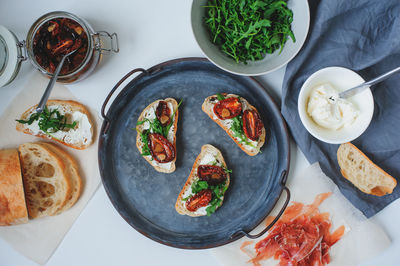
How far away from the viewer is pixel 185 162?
1704 mm

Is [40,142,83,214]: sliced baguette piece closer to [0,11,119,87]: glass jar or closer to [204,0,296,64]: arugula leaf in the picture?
[0,11,119,87]: glass jar

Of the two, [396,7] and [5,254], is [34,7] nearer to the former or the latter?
[5,254]

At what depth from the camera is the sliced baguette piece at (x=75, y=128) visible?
1.71 metres

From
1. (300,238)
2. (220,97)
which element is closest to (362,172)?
(300,238)

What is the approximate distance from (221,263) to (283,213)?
445mm

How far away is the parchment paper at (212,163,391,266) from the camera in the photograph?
1.64 m

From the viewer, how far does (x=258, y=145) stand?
5.31 feet

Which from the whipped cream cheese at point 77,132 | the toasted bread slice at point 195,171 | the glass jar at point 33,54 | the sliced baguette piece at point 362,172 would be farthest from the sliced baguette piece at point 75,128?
the sliced baguette piece at point 362,172

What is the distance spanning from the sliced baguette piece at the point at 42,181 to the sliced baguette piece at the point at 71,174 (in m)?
0.02

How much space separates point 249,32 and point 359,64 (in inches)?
23.1

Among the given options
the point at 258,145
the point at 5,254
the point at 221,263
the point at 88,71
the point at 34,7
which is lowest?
the point at 221,263

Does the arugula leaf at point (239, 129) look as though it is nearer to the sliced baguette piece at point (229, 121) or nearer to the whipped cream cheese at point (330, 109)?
the sliced baguette piece at point (229, 121)

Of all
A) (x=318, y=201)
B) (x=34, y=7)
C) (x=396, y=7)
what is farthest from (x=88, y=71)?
(x=396, y=7)

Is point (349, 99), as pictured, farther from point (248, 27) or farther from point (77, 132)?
point (77, 132)
